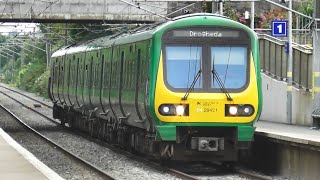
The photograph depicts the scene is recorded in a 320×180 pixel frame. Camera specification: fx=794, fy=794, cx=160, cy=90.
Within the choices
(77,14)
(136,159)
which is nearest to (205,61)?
(136,159)

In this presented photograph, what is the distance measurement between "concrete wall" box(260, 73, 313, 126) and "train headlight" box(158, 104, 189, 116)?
13235 mm

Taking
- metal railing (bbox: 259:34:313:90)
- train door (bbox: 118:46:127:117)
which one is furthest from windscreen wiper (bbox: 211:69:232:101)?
metal railing (bbox: 259:34:313:90)

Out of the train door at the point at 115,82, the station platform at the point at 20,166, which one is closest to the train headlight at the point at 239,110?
the station platform at the point at 20,166

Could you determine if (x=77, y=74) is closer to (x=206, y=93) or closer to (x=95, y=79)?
(x=95, y=79)

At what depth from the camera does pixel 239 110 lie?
16109mm

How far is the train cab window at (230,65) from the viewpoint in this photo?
1623cm

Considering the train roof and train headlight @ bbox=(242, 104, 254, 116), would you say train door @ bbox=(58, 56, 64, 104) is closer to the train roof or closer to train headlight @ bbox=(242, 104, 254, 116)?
the train roof

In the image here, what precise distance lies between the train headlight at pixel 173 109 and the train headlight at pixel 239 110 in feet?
2.77

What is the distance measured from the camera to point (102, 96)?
22.6m

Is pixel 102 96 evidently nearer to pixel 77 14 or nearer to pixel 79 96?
pixel 79 96

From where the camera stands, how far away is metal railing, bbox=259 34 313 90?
2978 centimetres

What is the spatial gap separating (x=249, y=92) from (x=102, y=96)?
285 inches

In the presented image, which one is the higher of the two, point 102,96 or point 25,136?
point 102,96

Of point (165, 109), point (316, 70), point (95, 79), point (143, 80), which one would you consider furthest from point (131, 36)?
point (316, 70)
